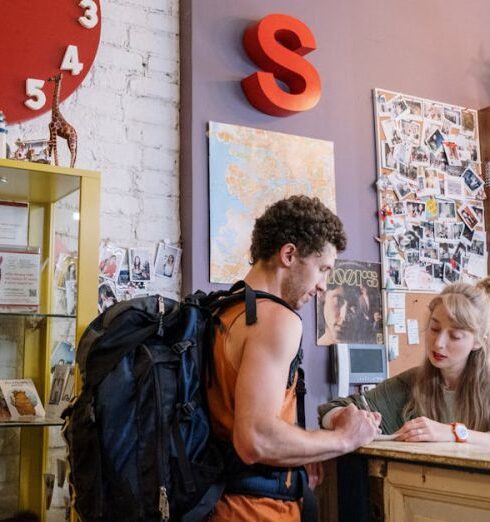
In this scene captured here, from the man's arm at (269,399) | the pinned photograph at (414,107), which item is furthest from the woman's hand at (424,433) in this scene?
the pinned photograph at (414,107)

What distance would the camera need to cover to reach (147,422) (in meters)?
1.55

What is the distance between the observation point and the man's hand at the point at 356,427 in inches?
64.9

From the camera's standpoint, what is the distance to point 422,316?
11.5 feet

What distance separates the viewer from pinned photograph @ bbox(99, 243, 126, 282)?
2.75 metres

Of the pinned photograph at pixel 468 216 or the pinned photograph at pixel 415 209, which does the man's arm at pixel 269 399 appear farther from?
the pinned photograph at pixel 468 216

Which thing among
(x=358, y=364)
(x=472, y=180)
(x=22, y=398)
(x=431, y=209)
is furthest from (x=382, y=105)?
(x=22, y=398)

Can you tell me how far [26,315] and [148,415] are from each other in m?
0.90

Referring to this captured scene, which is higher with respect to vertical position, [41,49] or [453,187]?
[41,49]

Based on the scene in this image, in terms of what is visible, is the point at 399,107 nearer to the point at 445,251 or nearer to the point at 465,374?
the point at 445,251

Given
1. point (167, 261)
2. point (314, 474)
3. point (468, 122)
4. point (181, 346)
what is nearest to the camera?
point (181, 346)

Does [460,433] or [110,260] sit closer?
[460,433]

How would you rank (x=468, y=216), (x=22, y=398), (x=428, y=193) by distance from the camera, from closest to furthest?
(x=22, y=398) < (x=428, y=193) < (x=468, y=216)

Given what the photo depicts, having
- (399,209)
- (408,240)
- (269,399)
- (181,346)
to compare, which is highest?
(399,209)

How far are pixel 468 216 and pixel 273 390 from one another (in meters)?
2.56
